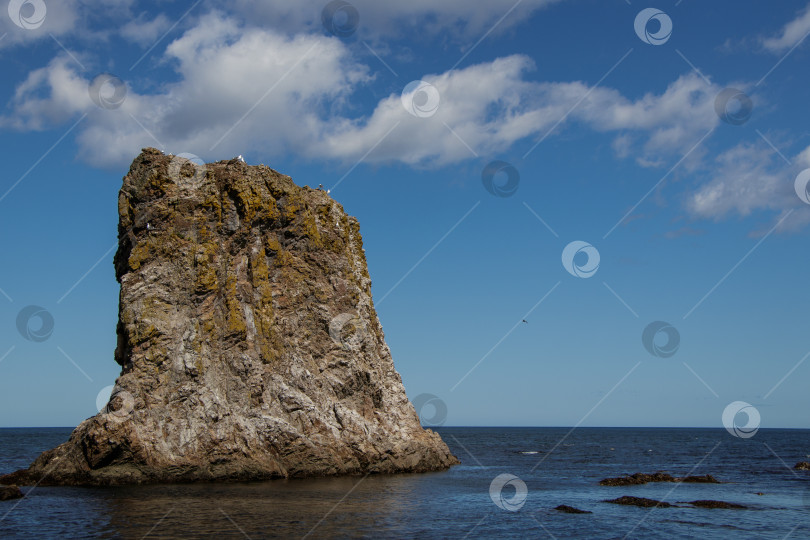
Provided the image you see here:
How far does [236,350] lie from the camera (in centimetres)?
Result: 4566

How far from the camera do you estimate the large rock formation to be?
42.2 metres

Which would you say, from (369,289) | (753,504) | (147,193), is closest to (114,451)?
(147,193)

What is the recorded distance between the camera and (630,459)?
267 ft

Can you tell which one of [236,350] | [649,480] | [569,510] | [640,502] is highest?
[236,350]

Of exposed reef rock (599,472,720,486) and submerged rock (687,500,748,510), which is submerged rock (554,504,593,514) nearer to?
submerged rock (687,500,748,510)

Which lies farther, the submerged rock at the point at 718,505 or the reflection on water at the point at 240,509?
the submerged rock at the point at 718,505

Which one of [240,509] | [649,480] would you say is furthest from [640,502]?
[240,509]

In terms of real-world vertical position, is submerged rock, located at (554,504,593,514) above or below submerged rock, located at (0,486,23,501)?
below

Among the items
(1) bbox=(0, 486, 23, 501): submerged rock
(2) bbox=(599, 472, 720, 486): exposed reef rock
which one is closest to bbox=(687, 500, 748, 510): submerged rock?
(2) bbox=(599, 472, 720, 486): exposed reef rock

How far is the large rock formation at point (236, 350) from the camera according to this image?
1662 inches

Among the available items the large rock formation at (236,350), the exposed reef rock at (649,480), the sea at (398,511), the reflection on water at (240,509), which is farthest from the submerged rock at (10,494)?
the exposed reef rock at (649,480)

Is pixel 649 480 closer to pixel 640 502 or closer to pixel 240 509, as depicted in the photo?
pixel 640 502

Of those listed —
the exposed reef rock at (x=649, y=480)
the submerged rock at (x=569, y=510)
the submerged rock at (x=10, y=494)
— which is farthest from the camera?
the exposed reef rock at (x=649, y=480)

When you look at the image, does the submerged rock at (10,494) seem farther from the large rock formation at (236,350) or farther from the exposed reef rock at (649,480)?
the exposed reef rock at (649,480)
